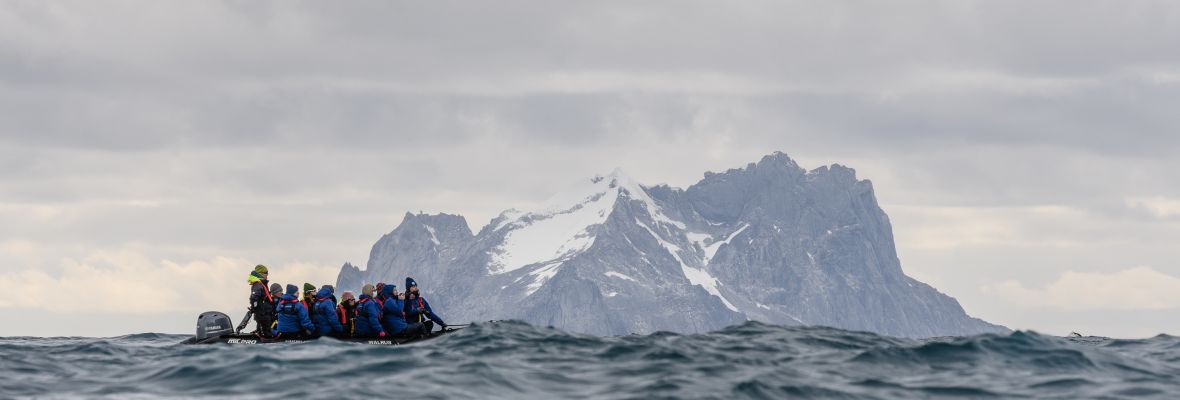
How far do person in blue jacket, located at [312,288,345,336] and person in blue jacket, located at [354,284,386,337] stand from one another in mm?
603

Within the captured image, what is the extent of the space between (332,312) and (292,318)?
1.35m

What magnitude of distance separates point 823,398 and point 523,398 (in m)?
6.04

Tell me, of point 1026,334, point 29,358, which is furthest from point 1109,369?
point 29,358

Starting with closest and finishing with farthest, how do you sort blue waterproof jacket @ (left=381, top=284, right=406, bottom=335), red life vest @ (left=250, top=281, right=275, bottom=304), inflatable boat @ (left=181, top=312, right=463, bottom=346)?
inflatable boat @ (left=181, top=312, right=463, bottom=346) → blue waterproof jacket @ (left=381, top=284, right=406, bottom=335) → red life vest @ (left=250, top=281, right=275, bottom=304)

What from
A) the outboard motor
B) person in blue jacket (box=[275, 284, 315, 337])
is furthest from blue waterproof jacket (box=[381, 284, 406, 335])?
the outboard motor

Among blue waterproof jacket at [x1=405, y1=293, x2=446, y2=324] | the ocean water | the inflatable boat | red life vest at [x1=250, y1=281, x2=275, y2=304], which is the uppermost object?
red life vest at [x1=250, y1=281, x2=275, y2=304]

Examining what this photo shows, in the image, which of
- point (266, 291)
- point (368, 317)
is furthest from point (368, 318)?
point (266, 291)

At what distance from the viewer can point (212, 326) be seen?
4406 centimetres

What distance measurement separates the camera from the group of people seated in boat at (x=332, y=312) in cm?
4206

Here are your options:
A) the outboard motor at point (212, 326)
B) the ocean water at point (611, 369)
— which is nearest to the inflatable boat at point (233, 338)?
the outboard motor at point (212, 326)

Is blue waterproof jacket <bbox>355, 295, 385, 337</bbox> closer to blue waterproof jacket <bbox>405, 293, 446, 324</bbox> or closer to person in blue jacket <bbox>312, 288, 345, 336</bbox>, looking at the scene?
person in blue jacket <bbox>312, 288, 345, 336</bbox>

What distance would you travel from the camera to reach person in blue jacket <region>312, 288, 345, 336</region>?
41906 millimetres

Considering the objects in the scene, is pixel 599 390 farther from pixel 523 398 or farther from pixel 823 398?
pixel 823 398

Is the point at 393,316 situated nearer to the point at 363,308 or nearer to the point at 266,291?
the point at 363,308
